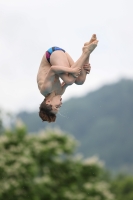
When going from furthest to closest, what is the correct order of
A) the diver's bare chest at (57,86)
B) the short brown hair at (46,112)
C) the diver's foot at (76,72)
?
the diver's bare chest at (57,86)
the short brown hair at (46,112)
the diver's foot at (76,72)

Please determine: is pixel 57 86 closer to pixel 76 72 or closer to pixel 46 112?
pixel 46 112

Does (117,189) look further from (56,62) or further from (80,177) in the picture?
(56,62)

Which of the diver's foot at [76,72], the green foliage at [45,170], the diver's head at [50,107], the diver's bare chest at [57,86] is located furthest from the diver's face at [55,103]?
the green foliage at [45,170]

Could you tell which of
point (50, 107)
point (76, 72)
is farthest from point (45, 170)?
point (76, 72)

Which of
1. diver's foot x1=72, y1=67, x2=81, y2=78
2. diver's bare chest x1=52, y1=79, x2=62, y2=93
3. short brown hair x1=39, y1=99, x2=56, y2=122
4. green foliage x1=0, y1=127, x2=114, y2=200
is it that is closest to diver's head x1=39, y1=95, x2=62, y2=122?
short brown hair x1=39, y1=99, x2=56, y2=122

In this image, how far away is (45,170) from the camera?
30.8 metres

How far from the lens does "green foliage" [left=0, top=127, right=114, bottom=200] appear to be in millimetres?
27188

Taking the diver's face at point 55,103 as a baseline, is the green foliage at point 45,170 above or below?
above

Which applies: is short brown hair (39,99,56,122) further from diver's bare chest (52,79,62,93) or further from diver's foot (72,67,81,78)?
diver's foot (72,67,81,78)

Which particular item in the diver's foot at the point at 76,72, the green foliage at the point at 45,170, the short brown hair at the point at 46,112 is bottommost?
the short brown hair at the point at 46,112

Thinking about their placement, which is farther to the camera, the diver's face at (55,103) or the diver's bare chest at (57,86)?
the diver's bare chest at (57,86)

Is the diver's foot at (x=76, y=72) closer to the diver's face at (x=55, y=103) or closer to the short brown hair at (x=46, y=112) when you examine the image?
the diver's face at (x=55, y=103)

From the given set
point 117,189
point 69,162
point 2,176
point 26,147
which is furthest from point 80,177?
point 117,189

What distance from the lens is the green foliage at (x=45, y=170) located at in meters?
27.2
